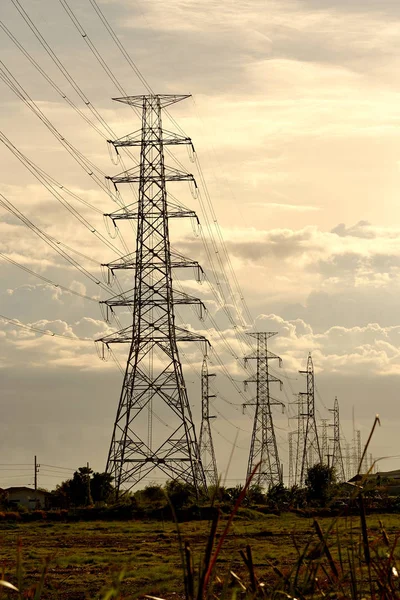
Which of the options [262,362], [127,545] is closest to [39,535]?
[127,545]

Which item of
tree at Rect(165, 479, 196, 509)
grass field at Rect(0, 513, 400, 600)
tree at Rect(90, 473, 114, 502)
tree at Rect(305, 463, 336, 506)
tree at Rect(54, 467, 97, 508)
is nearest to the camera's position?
grass field at Rect(0, 513, 400, 600)

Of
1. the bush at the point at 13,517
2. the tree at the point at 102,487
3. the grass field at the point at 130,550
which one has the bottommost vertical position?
the grass field at the point at 130,550

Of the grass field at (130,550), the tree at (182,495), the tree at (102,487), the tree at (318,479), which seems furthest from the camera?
the tree at (318,479)

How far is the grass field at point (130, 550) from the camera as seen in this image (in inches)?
1083

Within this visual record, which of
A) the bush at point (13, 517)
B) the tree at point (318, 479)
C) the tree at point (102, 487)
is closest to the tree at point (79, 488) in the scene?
the tree at point (102, 487)

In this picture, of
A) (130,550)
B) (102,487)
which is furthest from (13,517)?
(130,550)

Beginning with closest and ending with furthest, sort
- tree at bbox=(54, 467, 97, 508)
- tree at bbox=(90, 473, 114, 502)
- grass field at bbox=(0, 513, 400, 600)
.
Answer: grass field at bbox=(0, 513, 400, 600), tree at bbox=(90, 473, 114, 502), tree at bbox=(54, 467, 97, 508)

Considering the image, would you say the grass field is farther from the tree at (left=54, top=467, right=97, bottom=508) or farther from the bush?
the tree at (left=54, top=467, right=97, bottom=508)

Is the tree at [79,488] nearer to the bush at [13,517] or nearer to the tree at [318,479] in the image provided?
the bush at [13,517]

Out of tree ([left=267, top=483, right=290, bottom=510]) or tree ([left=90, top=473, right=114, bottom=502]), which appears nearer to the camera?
tree ([left=90, top=473, right=114, bottom=502])

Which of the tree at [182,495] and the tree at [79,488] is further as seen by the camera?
the tree at [79,488]

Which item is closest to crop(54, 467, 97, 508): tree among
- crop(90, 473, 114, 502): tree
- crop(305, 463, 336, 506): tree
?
crop(90, 473, 114, 502): tree

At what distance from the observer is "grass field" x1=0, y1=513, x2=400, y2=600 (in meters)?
27.5

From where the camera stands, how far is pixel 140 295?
55688 mm
